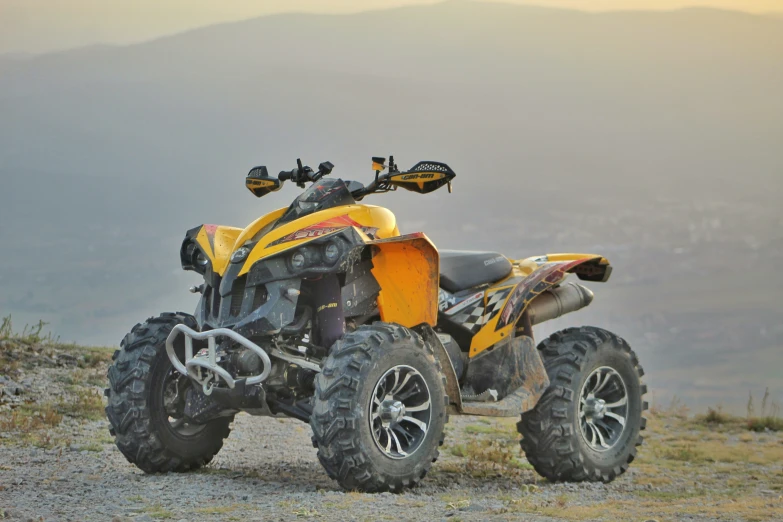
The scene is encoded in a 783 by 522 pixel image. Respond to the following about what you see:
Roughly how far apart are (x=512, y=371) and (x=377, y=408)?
2120mm

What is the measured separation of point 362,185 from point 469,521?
3278 millimetres

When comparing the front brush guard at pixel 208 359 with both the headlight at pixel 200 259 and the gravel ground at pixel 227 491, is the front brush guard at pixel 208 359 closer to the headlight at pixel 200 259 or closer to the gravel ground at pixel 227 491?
the headlight at pixel 200 259

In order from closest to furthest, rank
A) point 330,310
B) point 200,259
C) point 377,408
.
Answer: point 377,408 → point 330,310 → point 200,259

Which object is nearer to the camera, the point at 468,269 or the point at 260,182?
the point at 260,182

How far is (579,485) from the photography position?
9.70m

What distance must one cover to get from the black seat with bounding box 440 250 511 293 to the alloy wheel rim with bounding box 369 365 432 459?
5.52 feet

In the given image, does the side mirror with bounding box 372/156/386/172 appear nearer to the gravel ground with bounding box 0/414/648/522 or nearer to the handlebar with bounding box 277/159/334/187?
the handlebar with bounding box 277/159/334/187

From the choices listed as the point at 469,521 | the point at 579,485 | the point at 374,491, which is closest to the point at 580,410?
the point at 579,485

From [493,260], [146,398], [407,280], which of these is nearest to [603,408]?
[493,260]

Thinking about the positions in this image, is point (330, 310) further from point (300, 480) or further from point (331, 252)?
point (300, 480)

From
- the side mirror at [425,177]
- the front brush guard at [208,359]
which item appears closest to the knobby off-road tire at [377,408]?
the front brush guard at [208,359]

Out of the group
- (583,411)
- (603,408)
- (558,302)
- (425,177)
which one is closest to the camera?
(425,177)

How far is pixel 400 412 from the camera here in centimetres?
808

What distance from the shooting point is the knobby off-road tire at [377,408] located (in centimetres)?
761
